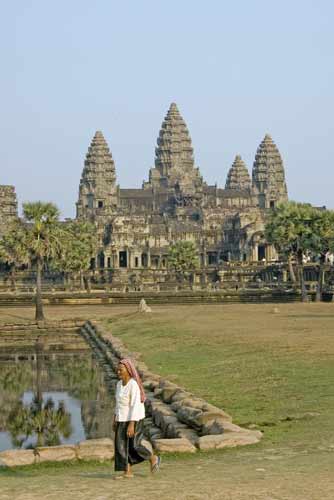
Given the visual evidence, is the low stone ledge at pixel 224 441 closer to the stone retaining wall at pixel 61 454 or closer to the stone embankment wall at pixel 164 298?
the stone retaining wall at pixel 61 454

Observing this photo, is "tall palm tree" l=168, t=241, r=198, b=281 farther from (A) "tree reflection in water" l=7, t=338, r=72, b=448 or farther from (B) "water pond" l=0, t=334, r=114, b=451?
(A) "tree reflection in water" l=7, t=338, r=72, b=448

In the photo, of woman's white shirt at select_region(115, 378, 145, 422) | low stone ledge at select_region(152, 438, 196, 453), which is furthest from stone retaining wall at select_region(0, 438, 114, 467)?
woman's white shirt at select_region(115, 378, 145, 422)

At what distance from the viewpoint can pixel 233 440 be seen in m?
20.5

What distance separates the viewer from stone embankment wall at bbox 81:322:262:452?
2044 cm

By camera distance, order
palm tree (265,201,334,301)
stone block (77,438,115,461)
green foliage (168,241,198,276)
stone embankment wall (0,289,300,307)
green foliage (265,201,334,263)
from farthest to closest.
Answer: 1. green foliage (168,241,198,276)
2. stone embankment wall (0,289,300,307)
3. green foliage (265,201,334,263)
4. palm tree (265,201,334,301)
5. stone block (77,438,115,461)

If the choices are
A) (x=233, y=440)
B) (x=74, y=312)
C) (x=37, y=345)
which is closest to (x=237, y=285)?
(x=74, y=312)

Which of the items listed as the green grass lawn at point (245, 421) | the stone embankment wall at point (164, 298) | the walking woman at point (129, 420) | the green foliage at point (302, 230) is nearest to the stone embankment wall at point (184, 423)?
the green grass lawn at point (245, 421)

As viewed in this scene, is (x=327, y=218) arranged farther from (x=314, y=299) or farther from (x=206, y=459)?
(x=206, y=459)

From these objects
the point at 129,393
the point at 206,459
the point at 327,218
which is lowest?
the point at 206,459

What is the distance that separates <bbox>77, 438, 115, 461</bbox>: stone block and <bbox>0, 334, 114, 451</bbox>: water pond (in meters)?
6.03

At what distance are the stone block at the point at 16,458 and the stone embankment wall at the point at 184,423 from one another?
226 cm

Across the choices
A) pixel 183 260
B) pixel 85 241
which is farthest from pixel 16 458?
pixel 183 260

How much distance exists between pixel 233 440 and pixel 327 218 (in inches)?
3372

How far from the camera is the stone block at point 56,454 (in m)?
19.7
